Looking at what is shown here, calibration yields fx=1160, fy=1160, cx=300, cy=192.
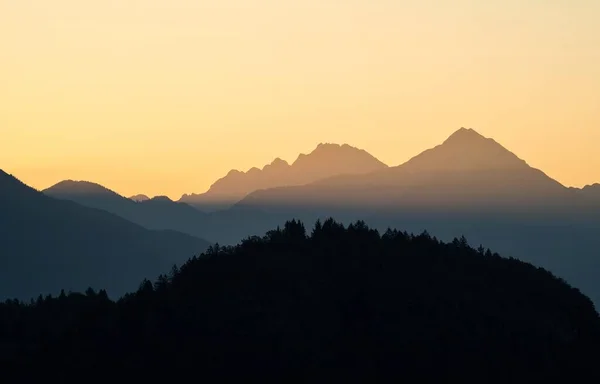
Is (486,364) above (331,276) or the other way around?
the other way around

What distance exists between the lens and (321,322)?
139375 millimetres

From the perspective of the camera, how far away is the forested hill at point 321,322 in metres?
131

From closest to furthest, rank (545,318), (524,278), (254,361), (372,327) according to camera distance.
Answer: (254,361)
(372,327)
(545,318)
(524,278)

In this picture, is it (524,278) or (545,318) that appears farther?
(524,278)

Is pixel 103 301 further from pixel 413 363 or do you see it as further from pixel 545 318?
pixel 545 318

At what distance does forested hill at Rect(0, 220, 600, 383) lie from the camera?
131250 millimetres

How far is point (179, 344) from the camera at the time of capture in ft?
443

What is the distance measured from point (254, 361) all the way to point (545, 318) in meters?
41.0

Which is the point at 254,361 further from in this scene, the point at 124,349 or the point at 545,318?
the point at 545,318

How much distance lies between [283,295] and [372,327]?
1211 centimetres

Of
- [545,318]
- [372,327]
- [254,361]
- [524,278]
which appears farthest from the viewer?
[524,278]

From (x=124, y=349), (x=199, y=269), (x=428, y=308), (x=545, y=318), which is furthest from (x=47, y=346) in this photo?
(x=545, y=318)

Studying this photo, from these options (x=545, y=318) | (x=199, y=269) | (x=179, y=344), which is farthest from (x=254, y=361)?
(x=545, y=318)

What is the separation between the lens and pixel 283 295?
143250 mm
